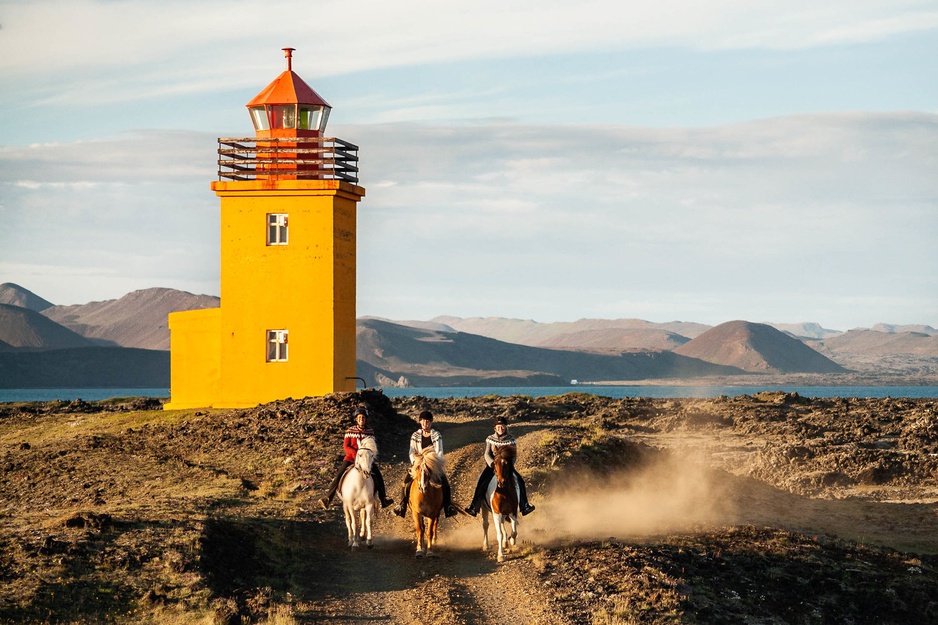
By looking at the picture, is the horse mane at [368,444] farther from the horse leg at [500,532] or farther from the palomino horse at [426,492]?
the horse leg at [500,532]

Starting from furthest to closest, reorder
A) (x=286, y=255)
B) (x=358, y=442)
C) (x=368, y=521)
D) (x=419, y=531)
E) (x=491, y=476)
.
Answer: (x=286, y=255) < (x=358, y=442) < (x=368, y=521) < (x=491, y=476) < (x=419, y=531)

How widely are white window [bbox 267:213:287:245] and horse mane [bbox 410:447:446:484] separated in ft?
71.9

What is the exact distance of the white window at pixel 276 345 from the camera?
40.8 metres

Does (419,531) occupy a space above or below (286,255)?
below

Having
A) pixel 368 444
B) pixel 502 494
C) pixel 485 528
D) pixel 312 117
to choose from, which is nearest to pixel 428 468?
pixel 502 494

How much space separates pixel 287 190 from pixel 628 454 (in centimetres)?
1552

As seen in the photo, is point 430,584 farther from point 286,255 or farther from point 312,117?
point 312,117

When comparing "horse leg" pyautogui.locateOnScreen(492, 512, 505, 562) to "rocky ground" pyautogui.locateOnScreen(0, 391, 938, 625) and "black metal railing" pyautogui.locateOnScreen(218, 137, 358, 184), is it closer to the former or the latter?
"rocky ground" pyautogui.locateOnScreen(0, 391, 938, 625)

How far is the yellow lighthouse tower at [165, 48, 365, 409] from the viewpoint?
132ft

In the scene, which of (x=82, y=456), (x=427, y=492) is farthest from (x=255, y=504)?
(x=82, y=456)

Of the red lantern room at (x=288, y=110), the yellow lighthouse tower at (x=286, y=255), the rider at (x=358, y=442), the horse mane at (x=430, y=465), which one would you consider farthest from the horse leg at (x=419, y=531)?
the red lantern room at (x=288, y=110)

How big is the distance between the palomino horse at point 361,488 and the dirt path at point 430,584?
55 cm

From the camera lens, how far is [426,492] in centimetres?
2005

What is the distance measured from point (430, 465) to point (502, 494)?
1382 mm
